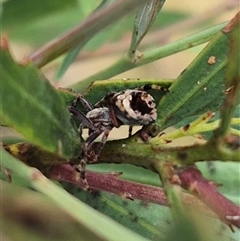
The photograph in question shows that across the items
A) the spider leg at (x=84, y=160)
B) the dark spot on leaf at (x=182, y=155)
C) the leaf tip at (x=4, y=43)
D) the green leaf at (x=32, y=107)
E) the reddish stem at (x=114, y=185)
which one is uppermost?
the leaf tip at (x=4, y=43)

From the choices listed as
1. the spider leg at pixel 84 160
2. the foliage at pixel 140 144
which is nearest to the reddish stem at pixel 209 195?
the foliage at pixel 140 144

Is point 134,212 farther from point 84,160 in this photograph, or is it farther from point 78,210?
point 78,210

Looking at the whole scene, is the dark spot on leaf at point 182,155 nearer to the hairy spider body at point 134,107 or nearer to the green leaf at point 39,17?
the hairy spider body at point 134,107

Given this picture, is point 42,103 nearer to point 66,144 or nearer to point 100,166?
point 66,144

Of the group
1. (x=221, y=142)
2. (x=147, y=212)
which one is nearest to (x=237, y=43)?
(x=221, y=142)

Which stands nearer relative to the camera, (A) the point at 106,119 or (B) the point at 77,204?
(B) the point at 77,204

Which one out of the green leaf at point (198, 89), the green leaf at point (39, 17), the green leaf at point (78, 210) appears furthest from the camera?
the green leaf at point (39, 17)

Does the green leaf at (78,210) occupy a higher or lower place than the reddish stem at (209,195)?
higher

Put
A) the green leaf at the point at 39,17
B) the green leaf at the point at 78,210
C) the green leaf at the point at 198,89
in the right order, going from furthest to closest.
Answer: the green leaf at the point at 39,17 < the green leaf at the point at 198,89 < the green leaf at the point at 78,210
